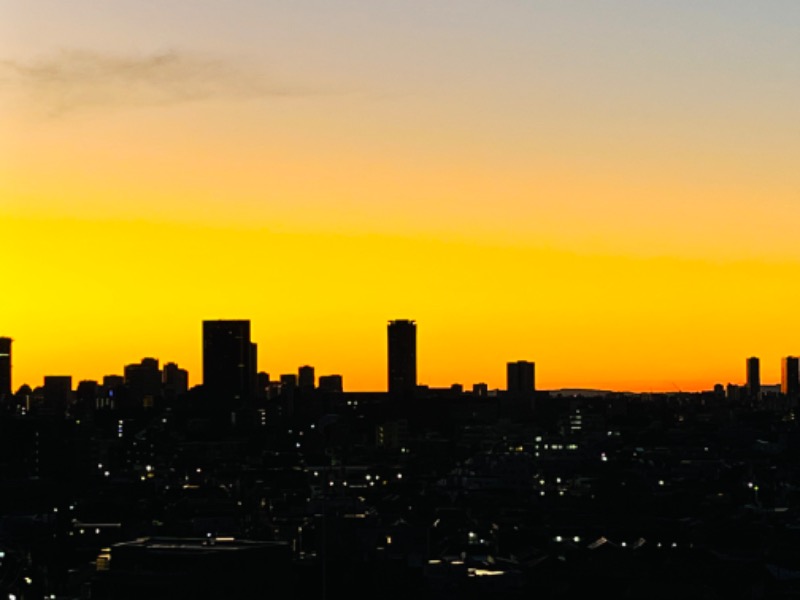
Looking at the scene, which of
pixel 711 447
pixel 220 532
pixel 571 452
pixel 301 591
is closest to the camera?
pixel 301 591

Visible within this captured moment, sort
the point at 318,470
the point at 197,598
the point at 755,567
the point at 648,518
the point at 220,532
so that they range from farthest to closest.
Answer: the point at 318,470 < the point at 648,518 < the point at 220,532 < the point at 755,567 < the point at 197,598

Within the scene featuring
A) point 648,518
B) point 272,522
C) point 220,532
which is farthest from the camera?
point 648,518

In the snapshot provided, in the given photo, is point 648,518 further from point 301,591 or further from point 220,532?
point 301,591

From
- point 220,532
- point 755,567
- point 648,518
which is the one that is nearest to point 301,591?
point 755,567

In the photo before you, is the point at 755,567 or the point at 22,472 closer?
the point at 755,567

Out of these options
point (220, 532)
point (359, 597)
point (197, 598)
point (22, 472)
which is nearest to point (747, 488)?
point (22, 472)

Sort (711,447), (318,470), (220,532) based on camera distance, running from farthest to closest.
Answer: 1. (711,447)
2. (318,470)
3. (220,532)

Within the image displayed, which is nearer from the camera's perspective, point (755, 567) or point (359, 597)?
point (359, 597)

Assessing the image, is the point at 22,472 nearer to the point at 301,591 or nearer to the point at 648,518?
the point at 648,518
